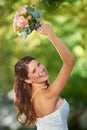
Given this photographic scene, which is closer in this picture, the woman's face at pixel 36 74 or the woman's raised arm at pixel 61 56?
the woman's raised arm at pixel 61 56

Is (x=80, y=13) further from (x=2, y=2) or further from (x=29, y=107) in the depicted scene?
(x=29, y=107)

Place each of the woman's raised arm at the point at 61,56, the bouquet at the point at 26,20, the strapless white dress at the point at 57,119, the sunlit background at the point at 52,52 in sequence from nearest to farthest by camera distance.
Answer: the woman's raised arm at the point at 61,56 → the strapless white dress at the point at 57,119 → the bouquet at the point at 26,20 → the sunlit background at the point at 52,52

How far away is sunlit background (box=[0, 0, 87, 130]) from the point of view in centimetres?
369

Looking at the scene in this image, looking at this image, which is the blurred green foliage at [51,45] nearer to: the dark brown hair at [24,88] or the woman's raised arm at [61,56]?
the dark brown hair at [24,88]

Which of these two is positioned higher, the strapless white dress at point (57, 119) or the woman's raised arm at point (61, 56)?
the woman's raised arm at point (61, 56)

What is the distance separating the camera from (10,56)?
377 centimetres

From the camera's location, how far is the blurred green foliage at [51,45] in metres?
3.70

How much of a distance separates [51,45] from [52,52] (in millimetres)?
56

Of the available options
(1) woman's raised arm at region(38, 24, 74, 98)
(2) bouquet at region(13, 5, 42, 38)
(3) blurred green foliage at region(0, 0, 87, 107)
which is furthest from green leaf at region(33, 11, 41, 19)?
(3) blurred green foliage at region(0, 0, 87, 107)

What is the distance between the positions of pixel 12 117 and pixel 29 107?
2.98ft

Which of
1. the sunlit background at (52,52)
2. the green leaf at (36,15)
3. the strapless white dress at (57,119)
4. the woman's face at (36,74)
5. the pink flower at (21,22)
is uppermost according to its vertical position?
the green leaf at (36,15)

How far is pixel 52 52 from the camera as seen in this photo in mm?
3730

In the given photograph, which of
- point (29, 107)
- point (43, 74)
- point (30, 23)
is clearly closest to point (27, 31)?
point (30, 23)

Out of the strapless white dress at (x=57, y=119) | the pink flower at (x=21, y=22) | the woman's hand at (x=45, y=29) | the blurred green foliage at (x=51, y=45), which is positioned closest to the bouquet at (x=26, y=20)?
the pink flower at (x=21, y=22)
